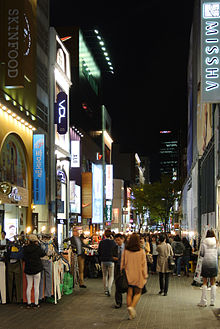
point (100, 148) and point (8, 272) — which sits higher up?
point (100, 148)

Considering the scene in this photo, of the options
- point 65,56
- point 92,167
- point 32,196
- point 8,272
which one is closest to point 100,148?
point 92,167

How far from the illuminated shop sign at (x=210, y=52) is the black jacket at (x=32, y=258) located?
26.9ft

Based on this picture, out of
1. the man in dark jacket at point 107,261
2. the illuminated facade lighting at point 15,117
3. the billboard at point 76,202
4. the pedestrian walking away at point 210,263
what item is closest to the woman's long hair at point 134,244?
the pedestrian walking away at point 210,263

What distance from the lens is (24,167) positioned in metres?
26.4

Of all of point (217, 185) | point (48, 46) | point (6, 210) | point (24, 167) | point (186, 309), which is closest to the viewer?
point (186, 309)

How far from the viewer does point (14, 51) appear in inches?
830

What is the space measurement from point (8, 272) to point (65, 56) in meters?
27.5

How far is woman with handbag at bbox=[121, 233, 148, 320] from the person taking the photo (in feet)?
36.8

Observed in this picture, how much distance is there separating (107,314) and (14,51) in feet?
42.7

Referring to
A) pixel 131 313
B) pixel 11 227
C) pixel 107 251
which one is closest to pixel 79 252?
pixel 107 251

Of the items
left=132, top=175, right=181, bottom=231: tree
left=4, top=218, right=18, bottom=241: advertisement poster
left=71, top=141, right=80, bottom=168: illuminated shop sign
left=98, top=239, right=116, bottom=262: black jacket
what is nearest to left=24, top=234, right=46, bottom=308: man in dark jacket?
left=98, top=239, right=116, bottom=262: black jacket

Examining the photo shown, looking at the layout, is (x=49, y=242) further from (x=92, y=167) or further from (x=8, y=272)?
(x=92, y=167)

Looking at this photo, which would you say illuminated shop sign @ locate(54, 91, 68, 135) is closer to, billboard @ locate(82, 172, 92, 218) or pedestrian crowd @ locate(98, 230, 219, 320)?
pedestrian crowd @ locate(98, 230, 219, 320)

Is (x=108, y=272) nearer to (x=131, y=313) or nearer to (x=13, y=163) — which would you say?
(x=131, y=313)
